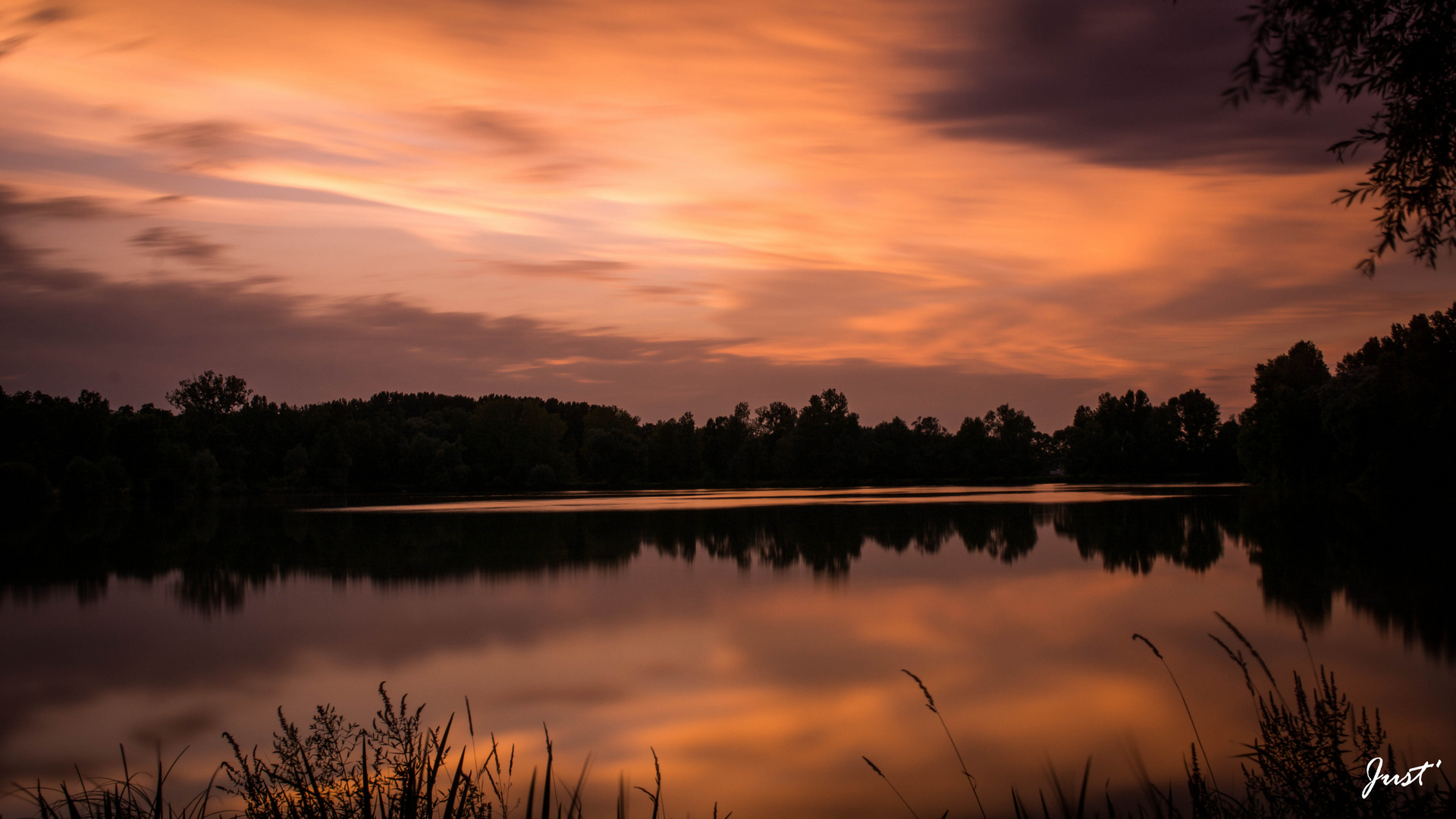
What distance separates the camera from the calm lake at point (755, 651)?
8.48m

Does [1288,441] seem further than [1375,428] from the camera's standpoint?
Yes

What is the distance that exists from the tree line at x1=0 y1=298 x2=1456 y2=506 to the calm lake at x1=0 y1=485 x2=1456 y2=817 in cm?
3468

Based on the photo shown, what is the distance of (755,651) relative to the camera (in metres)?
12.6

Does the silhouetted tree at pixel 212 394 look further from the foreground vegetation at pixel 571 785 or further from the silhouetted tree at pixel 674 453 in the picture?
the foreground vegetation at pixel 571 785

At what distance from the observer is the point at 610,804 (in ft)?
24.8

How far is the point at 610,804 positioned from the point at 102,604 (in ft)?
50.3

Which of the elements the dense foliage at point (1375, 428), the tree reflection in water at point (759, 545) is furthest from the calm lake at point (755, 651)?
the dense foliage at point (1375, 428)

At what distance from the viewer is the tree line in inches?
2287

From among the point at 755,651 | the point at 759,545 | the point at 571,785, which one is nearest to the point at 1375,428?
the point at 759,545

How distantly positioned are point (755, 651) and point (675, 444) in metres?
97.0

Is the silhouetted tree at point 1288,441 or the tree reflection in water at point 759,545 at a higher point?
the silhouetted tree at point 1288,441

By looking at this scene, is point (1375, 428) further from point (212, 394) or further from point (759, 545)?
point (212, 394)

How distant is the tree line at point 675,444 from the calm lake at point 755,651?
34.7m

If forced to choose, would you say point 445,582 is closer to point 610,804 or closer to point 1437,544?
point 610,804
